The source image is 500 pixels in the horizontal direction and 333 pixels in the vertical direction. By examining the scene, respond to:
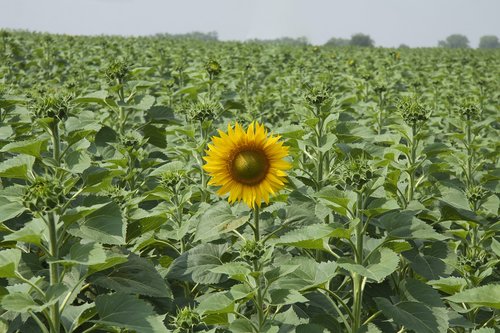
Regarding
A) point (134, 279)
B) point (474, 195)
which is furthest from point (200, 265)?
point (474, 195)

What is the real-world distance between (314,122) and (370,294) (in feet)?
4.19

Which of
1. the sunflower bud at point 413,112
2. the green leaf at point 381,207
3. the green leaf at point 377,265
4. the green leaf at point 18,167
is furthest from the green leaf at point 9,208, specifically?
the sunflower bud at point 413,112

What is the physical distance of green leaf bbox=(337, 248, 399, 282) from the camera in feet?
8.36

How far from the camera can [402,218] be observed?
298 cm

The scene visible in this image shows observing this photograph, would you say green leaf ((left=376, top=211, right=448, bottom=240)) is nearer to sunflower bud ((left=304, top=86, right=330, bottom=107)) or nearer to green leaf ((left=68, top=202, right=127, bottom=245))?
sunflower bud ((left=304, top=86, right=330, bottom=107))

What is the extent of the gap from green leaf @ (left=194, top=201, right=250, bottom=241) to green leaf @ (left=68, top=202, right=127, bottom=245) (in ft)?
2.12

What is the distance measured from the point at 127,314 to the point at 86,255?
366 mm

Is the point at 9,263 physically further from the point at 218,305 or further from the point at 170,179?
the point at 170,179

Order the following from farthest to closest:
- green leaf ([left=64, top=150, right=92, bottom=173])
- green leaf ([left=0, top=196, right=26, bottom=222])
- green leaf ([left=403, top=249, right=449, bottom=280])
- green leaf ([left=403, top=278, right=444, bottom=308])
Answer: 1. green leaf ([left=403, top=249, right=449, bottom=280])
2. green leaf ([left=403, top=278, right=444, bottom=308])
3. green leaf ([left=64, top=150, right=92, bottom=173])
4. green leaf ([left=0, top=196, right=26, bottom=222])

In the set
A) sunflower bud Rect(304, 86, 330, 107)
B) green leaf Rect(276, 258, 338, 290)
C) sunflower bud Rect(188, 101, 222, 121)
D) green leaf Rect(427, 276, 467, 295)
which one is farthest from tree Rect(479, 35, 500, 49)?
green leaf Rect(276, 258, 338, 290)

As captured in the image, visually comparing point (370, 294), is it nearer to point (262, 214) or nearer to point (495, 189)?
point (262, 214)

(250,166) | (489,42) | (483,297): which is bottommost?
(483,297)

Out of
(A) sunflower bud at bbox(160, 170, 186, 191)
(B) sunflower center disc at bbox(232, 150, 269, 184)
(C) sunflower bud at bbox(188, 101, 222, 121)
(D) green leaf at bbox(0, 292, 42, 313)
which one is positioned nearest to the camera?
(D) green leaf at bbox(0, 292, 42, 313)

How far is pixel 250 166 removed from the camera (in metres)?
3.11
